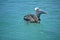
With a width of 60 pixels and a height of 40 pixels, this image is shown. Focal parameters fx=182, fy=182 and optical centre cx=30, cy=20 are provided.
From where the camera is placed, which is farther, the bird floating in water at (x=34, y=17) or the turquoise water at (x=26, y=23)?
the bird floating in water at (x=34, y=17)

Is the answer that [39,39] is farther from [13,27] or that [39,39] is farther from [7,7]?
[7,7]

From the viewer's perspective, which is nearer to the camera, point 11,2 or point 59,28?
point 59,28

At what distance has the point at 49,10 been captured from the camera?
8.90 feet

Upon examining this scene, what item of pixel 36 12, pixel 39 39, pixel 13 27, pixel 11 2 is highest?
pixel 11 2

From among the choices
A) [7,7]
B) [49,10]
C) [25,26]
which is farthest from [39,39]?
[7,7]

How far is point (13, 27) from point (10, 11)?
28 cm

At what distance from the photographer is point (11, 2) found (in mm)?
2754

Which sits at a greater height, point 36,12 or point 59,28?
point 36,12

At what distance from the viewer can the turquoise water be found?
8.18 feet

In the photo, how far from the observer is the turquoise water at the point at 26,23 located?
98.2 inches

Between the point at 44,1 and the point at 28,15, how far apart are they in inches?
13.5

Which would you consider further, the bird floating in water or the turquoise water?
the bird floating in water

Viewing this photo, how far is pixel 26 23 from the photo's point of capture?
8.68 ft

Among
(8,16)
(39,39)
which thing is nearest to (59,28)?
(39,39)
